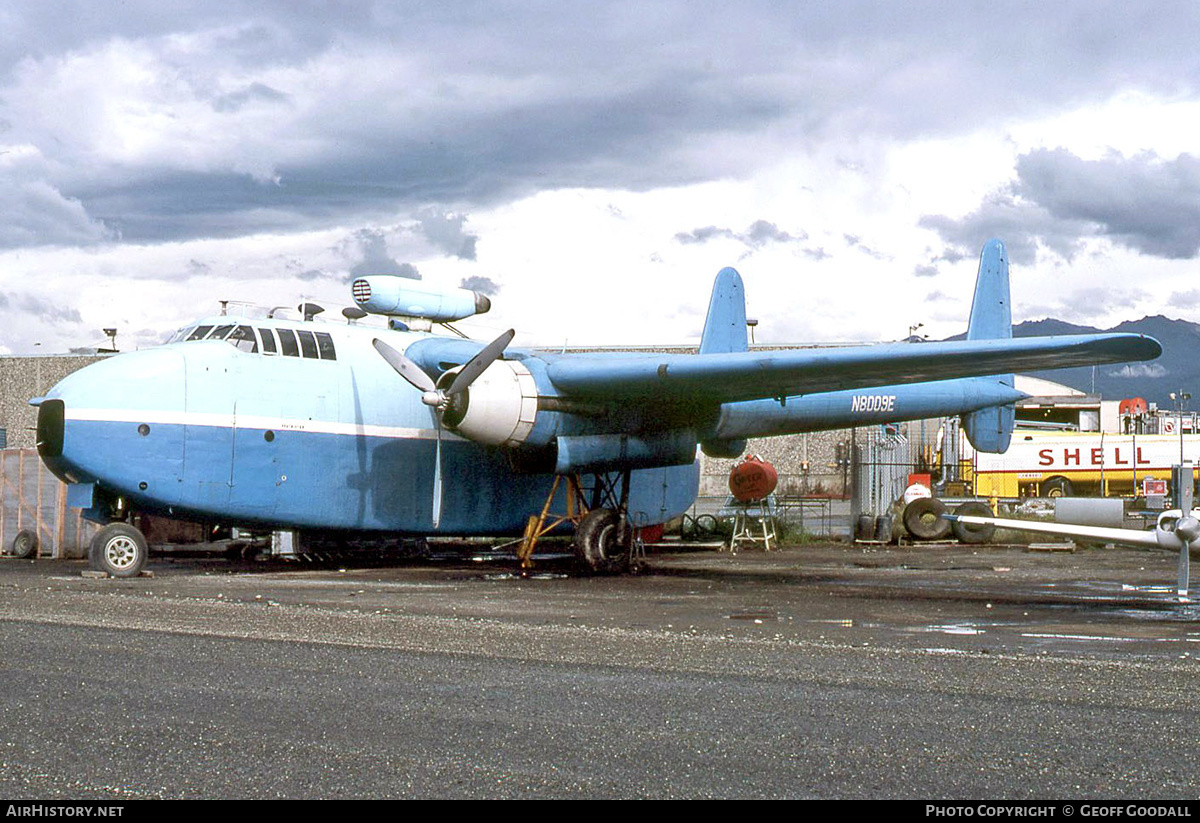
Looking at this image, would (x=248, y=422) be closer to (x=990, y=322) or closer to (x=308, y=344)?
(x=308, y=344)

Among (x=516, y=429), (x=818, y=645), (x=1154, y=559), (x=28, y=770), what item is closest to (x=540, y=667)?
(x=818, y=645)

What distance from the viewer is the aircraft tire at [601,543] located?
20141 millimetres

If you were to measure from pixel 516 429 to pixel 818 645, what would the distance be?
9.51 m

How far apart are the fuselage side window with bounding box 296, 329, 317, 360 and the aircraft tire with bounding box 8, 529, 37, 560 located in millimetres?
9556

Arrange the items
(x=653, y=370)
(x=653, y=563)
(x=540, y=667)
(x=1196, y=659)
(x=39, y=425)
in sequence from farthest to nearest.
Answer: (x=653, y=563) < (x=653, y=370) < (x=39, y=425) < (x=1196, y=659) < (x=540, y=667)

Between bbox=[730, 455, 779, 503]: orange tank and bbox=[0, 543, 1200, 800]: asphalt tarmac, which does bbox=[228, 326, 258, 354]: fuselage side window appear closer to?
bbox=[0, 543, 1200, 800]: asphalt tarmac

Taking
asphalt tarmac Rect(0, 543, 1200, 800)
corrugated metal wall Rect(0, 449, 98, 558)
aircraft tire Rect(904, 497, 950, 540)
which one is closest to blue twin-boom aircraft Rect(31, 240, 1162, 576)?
asphalt tarmac Rect(0, 543, 1200, 800)

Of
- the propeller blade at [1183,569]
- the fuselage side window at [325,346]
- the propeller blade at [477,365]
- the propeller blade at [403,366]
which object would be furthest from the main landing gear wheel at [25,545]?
the propeller blade at [1183,569]

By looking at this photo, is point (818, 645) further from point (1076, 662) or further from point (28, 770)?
point (28, 770)

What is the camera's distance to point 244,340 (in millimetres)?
19062

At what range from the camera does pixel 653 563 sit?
77.4ft

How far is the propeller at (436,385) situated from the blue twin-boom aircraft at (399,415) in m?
0.03

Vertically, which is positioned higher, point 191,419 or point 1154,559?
point 191,419

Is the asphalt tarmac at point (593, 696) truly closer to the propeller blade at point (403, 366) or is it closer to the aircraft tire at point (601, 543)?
the propeller blade at point (403, 366)
